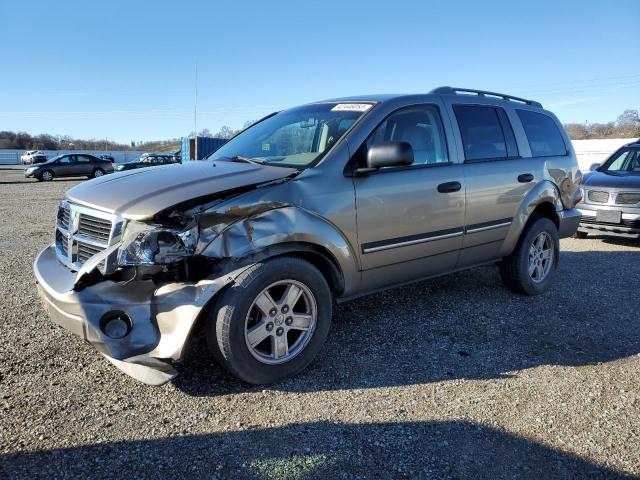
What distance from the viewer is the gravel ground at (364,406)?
2.42m

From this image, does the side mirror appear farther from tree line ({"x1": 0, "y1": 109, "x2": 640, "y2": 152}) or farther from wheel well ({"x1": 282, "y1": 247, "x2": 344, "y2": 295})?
tree line ({"x1": 0, "y1": 109, "x2": 640, "y2": 152})

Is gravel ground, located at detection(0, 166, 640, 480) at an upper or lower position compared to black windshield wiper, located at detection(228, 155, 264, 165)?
lower

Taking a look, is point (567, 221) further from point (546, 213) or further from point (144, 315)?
point (144, 315)

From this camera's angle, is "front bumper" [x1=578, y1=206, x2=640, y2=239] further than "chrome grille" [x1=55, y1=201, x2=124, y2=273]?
Yes

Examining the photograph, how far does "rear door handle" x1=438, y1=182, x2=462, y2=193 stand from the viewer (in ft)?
13.1

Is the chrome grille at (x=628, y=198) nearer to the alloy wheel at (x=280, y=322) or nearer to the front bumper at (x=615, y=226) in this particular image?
the front bumper at (x=615, y=226)

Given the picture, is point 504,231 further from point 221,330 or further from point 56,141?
point 56,141

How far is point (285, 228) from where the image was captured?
307 cm

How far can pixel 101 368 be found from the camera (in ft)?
10.8

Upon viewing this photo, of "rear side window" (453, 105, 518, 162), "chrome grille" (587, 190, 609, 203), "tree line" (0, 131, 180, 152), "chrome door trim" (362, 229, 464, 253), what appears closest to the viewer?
"chrome door trim" (362, 229, 464, 253)

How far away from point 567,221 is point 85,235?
15.6ft

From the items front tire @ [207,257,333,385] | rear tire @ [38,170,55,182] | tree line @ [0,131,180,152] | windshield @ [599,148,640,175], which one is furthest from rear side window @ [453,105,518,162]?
tree line @ [0,131,180,152]

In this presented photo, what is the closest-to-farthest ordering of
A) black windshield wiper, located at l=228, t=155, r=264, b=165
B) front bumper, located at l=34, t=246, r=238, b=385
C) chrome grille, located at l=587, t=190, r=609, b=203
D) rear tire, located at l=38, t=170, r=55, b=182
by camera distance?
front bumper, located at l=34, t=246, r=238, b=385 → black windshield wiper, located at l=228, t=155, r=264, b=165 → chrome grille, located at l=587, t=190, r=609, b=203 → rear tire, located at l=38, t=170, r=55, b=182

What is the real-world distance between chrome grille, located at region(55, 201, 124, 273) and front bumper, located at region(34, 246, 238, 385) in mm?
183
